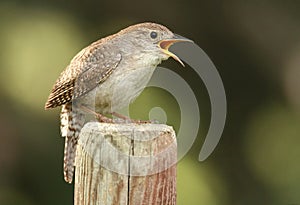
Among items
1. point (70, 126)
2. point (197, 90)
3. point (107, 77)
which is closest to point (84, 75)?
point (107, 77)

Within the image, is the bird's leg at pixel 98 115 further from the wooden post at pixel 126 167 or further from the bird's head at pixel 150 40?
the wooden post at pixel 126 167

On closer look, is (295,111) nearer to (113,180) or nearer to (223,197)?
(223,197)

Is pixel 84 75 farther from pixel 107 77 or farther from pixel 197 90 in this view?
pixel 197 90

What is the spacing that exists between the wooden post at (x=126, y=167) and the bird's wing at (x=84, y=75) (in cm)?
162

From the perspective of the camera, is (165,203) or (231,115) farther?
(231,115)

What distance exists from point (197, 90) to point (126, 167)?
5.81 m

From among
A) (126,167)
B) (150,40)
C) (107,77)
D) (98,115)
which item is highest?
(150,40)

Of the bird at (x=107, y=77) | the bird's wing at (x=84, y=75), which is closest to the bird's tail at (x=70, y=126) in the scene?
the bird at (x=107, y=77)

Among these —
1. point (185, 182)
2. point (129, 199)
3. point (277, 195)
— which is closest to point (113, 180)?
point (129, 199)

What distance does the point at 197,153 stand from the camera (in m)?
9.18

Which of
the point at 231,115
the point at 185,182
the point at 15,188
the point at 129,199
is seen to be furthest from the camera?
the point at 231,115

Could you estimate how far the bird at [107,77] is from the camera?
5.75 meters

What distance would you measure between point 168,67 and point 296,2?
1470mm

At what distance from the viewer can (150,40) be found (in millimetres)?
5957
